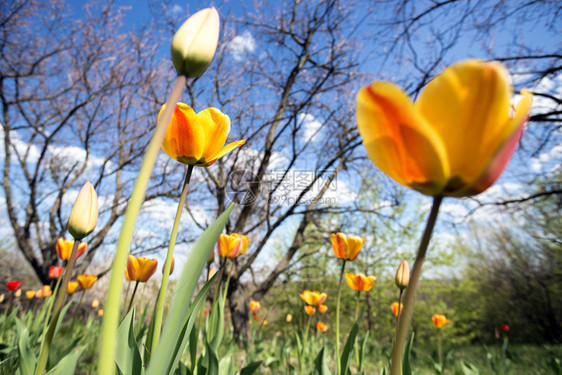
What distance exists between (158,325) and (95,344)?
231 cm

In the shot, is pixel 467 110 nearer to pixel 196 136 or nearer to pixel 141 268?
pixel 196 136

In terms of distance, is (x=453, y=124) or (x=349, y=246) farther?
(x=349, y=246)

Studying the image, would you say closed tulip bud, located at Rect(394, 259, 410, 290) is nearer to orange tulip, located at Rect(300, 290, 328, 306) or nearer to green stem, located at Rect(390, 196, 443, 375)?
green stem, located at Rect(390, 196, 443, 375)

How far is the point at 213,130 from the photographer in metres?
0.64

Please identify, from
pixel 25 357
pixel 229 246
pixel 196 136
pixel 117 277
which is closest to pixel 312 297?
pixel 229 246

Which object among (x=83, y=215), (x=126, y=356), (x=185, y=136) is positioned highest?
(x=185, y=136)

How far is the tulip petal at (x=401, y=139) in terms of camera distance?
0.91ft

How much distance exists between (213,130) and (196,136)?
0.04 m

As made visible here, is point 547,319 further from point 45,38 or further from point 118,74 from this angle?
point 45,38

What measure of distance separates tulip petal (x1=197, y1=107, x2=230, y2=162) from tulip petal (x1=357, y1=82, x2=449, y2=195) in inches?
15.2

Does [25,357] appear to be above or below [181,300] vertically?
below

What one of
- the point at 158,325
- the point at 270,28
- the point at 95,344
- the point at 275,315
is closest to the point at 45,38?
the point at 270,28

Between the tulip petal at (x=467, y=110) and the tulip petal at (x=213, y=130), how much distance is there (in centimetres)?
43

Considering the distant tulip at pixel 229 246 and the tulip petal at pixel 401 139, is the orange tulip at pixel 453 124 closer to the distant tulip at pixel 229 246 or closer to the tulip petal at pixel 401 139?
the tulip petal at pixel 401 139
